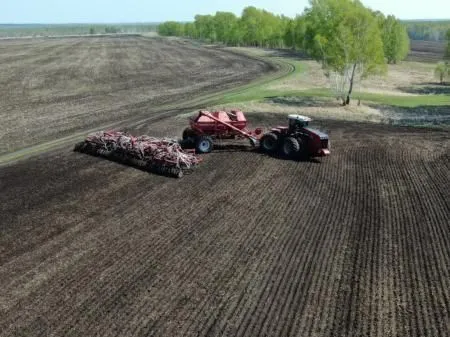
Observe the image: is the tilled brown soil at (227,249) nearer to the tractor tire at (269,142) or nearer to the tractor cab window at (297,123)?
the tractor tire at (269,142)

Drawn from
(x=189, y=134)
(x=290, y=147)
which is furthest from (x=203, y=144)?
(x=290, y=147)

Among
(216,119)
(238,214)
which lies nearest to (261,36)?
(216,119)

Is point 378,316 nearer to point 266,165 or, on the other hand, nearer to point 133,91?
point 266,165

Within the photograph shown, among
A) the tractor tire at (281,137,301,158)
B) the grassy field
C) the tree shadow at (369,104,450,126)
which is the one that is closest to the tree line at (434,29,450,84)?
the grassy field

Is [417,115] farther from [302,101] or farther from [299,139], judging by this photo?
[299,139]

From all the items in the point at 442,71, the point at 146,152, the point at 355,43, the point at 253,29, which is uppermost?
the point at 253,29

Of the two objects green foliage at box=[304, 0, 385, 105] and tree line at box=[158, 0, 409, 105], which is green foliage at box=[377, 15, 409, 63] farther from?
green foliage at box=[304, 0, 385, 105]
